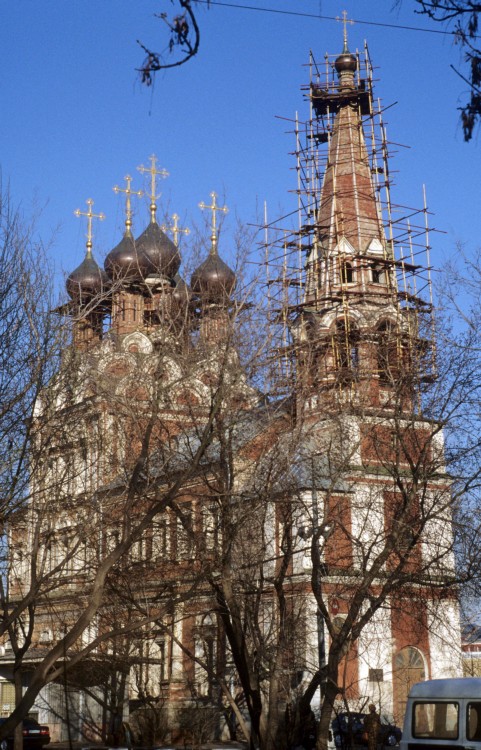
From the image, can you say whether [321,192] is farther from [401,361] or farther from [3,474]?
[3,474]

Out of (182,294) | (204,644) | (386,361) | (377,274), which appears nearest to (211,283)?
(182,294)

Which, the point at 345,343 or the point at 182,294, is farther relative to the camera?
the point at 345,343

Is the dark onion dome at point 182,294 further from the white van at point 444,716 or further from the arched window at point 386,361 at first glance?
the white van at point 444,716

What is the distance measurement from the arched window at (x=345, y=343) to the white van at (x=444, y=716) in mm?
9305

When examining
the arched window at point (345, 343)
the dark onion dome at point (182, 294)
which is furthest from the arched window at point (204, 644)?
the dark onion dome at point (182, 294)

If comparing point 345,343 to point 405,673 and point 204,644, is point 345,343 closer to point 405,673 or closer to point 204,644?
point 405,673

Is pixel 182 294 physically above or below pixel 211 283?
below

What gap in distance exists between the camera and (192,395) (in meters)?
18.4

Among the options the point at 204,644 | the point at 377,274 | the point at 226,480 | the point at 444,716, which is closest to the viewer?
the point at 444,716

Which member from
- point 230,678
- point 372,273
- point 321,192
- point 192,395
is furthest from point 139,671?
point 321,192

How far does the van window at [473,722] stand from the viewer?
47.4 feet

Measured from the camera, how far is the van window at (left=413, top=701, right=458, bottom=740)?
14859 millimetres

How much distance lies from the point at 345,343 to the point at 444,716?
1636 centimetres

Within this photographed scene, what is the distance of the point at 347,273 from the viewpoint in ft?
124
